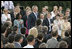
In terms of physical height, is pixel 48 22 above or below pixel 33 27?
below

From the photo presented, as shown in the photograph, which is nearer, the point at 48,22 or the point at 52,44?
the point at 52,44

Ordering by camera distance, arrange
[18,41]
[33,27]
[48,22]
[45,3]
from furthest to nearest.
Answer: [45,3] < [48,22] < [33,27] < [18,41]

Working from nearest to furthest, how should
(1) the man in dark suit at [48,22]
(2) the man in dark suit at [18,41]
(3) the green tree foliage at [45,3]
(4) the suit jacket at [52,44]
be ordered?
(2) the man in dark suit at [18,41] → (4) the suit jacket at [52,44] → (1) the man in dark suit at [48,22] → (3) the green tree foliage at [45,3]

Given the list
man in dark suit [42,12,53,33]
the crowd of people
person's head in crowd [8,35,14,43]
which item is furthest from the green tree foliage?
person's head in crowd [8,35,14,43]

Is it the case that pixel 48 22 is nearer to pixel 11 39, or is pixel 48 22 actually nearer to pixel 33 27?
pixel 33 27

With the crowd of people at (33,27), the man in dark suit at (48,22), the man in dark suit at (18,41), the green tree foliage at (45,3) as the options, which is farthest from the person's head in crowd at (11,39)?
the green tree foliage at (45,3)

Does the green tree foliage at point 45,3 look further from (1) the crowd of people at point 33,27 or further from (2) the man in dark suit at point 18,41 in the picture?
(2) the man in dark suit at point 18,41

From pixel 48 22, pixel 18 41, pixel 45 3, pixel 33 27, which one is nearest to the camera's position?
pixel 18 41

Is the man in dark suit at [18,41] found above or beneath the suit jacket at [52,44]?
above

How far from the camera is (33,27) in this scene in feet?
36.7

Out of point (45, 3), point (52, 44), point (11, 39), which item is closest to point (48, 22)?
point (52, 44)

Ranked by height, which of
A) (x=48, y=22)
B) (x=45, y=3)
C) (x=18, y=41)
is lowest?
(x=48, y=22)

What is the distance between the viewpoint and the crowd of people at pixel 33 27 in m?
9.56

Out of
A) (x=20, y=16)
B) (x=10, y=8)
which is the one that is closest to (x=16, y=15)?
(x=20, y=16)
